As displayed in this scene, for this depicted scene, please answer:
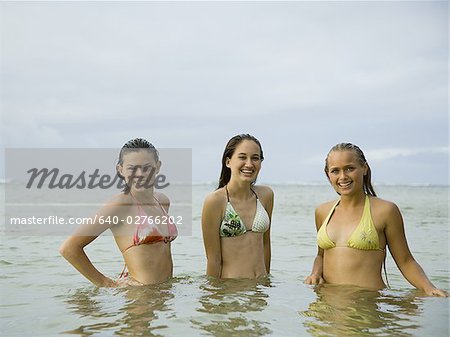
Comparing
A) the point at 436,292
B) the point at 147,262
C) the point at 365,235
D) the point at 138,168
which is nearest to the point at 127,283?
the point at 147,262

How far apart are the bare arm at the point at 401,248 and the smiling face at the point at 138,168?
2296 millimetres

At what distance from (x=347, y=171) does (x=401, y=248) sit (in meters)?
0.87

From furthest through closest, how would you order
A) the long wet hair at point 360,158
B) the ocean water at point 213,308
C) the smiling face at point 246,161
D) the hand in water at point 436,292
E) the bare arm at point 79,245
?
1. the smiling face at point 246,161
2. the long wet hair at point 360,158
3. the bare arm at point 79,245
4. the hand in water at point 436,292
5. the ocean water at point 213,308

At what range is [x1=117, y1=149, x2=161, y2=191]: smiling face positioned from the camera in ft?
16.5

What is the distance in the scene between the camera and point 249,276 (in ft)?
18.1

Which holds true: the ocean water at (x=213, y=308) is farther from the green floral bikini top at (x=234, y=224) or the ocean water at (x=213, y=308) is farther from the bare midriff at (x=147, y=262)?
the green floral bikini top at (x=234, y=224)

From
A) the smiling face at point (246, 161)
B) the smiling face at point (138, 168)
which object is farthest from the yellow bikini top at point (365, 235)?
the smiling face at point (138, 168)

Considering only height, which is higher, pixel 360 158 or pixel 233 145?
pixel 233 145

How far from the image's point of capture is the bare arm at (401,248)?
4.69m

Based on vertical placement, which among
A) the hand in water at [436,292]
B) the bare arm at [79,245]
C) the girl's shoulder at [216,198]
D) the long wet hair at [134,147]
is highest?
the long wet hair at [134,147]

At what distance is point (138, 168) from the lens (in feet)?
16.5

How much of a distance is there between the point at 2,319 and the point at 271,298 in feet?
7.96

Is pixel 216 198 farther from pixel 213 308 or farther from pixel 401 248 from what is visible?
pixel 401 248

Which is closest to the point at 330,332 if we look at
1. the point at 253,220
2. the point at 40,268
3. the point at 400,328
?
the point at 400,328
